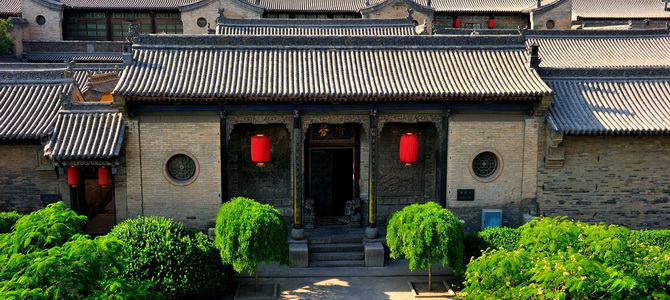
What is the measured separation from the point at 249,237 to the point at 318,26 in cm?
1675

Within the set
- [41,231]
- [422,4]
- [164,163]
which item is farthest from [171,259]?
[422,4]

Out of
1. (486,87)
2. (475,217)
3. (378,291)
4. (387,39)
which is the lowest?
(378,291)

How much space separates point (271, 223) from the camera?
12.6 meters

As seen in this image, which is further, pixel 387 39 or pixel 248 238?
pixel 387 39

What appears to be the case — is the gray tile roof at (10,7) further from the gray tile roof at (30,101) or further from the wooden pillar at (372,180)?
the wooden pillar at (372,180)

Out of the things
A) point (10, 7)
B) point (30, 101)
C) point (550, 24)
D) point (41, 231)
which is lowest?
point (41, 231)

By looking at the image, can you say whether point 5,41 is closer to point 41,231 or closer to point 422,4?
point 422,4

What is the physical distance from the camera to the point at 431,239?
41.3 feet

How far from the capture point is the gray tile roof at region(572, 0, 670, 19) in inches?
1599

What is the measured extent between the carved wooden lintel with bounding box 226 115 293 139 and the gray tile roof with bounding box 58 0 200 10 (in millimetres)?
23532

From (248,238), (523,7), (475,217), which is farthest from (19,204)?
(523,7)

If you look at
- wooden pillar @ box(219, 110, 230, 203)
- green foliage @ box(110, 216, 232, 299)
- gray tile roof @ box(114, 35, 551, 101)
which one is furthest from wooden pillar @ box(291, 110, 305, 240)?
green foliage @ box(110, 216, 232, 299)

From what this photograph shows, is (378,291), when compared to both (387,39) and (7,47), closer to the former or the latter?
(387,39)

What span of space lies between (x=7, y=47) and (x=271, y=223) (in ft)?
77.0
